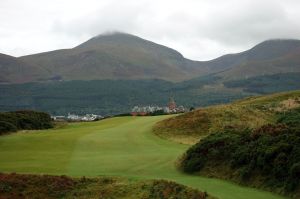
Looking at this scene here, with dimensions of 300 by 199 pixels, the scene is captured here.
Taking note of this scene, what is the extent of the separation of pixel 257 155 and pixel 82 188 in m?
9.03

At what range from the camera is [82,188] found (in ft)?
80.2

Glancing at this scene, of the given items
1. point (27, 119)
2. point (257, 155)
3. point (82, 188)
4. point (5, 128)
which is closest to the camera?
point (257, 155)

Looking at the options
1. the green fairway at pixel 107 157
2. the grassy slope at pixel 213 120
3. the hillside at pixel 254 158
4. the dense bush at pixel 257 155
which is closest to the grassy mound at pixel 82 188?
the green fairway at pixel 107 157

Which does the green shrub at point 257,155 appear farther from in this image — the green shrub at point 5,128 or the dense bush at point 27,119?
the dense bush at point 27,119

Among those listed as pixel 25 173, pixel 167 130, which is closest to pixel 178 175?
pixel 25 173

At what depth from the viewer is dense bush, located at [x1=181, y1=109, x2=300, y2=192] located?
21750mm

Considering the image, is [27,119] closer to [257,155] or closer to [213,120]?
[213,120]

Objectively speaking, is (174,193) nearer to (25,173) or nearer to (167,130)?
(25,173)

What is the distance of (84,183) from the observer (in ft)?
82.5

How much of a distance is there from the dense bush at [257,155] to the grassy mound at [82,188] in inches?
154

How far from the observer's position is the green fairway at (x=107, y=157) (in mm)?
24013

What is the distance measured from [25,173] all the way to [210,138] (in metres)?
11.2

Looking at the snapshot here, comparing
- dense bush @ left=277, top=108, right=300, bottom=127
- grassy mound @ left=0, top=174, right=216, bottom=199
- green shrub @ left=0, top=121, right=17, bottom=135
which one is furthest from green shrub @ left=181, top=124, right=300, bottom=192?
→ green shrub @ left=0, top=121, right=17, bottom=135

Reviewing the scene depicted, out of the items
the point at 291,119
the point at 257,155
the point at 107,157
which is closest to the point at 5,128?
the point at 107,157
